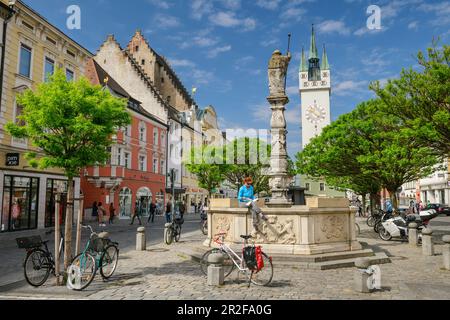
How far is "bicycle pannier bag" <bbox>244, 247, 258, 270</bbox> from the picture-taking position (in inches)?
299

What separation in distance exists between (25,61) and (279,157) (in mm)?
16782

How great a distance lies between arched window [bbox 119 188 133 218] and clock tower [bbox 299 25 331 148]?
2157 inches

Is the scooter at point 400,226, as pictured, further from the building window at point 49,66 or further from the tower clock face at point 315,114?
the tower clock face at point 315,114

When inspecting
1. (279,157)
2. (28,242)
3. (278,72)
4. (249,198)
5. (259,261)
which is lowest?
(259,261)

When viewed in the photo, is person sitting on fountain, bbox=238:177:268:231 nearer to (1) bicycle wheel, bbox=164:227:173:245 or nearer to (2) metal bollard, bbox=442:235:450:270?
(2) metal bollard, bbox=442:235:450:270

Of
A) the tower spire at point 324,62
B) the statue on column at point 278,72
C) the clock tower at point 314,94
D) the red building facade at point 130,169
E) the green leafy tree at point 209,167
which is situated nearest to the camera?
the statue on column at point 278,72

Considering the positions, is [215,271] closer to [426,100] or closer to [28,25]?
[426,100]

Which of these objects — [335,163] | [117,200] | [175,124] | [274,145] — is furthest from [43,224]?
[175,124]

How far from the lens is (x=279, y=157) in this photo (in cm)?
1252

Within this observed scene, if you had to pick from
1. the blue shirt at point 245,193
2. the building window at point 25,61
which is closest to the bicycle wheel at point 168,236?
the blue shirt at point 245,193

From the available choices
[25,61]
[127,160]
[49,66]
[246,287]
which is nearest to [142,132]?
[127,160]

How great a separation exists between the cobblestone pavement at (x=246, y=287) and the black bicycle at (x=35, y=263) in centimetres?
23

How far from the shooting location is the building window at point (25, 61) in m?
21.1
